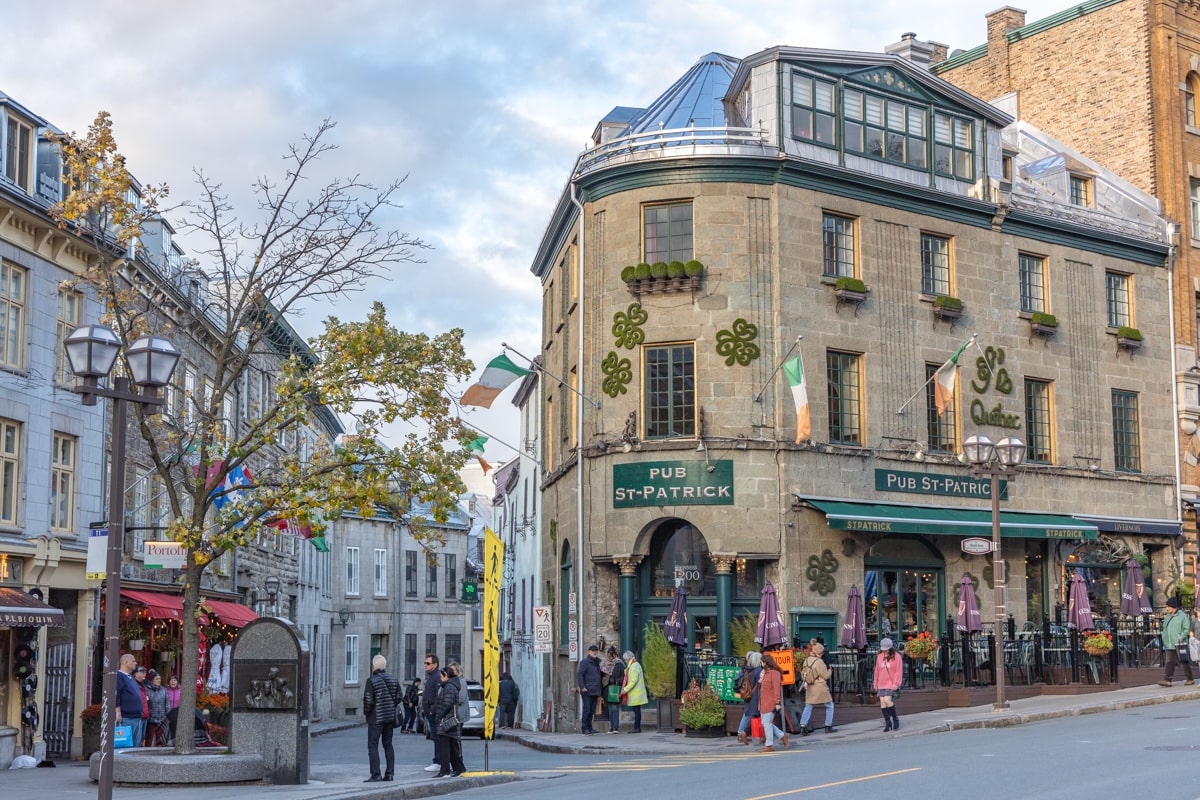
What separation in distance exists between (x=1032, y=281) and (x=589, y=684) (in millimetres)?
15288

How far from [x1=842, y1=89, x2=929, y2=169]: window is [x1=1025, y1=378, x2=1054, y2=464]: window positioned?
618 centimetres

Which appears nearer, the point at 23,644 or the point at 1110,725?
the point at 1110,725

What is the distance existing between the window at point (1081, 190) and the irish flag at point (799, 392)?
13.3 m

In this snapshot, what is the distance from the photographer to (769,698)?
72.8ft

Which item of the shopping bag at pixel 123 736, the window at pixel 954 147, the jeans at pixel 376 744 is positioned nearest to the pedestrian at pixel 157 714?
the shopping bag at pixel 123 736

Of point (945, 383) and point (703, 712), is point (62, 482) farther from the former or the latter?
point (945, 383)

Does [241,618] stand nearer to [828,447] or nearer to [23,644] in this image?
[23,644]

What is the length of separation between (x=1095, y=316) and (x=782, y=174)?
1045cm

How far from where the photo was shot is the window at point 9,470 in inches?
945

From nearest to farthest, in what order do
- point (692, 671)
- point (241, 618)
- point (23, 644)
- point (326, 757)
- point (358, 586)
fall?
point (23, 644), point (692, 671), point (326, 757), point (241, 618), point (358, 586)

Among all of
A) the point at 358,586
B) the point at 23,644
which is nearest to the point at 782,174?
the point at 23,644

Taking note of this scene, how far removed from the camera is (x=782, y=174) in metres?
29.7

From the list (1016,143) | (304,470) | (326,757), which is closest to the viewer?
(304,470)

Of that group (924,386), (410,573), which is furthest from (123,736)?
(410,573)
